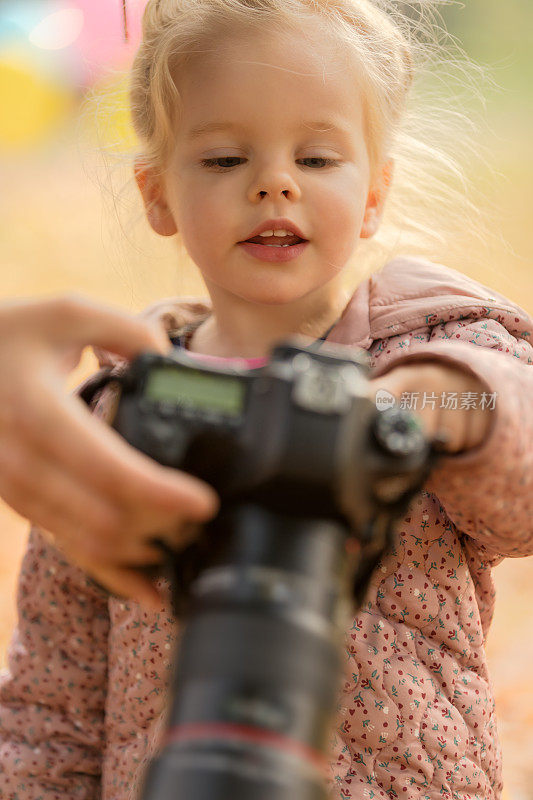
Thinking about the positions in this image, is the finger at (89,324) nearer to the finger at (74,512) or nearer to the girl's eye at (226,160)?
the finger at (74,512)

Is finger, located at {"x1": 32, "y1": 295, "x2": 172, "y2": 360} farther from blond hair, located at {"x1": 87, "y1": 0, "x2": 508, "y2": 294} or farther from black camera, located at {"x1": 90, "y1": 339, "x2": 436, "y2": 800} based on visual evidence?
blond hair, located at {"x1": 87, "y1": 0, "x2": 508, "y2": 294}

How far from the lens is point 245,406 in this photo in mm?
Answer: 421

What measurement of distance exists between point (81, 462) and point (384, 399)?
17 centimetres

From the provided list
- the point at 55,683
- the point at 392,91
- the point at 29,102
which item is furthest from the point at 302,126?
the point at 29,102

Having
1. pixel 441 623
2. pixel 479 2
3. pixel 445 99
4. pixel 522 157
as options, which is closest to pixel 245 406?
pixel 441 623

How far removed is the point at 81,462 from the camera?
1.32ft

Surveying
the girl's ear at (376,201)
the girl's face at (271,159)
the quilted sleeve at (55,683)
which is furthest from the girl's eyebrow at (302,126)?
the quilted sleeve at (55,683)

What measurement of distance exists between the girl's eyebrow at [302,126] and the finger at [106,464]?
378 millimetres

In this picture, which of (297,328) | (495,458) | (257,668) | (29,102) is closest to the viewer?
(257,668)

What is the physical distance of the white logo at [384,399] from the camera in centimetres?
48

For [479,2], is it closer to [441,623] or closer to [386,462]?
[441,623]

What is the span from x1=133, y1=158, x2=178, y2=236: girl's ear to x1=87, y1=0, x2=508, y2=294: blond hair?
0.05 ft

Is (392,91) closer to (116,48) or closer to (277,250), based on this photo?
(277,250)

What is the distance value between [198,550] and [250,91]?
42 cm
